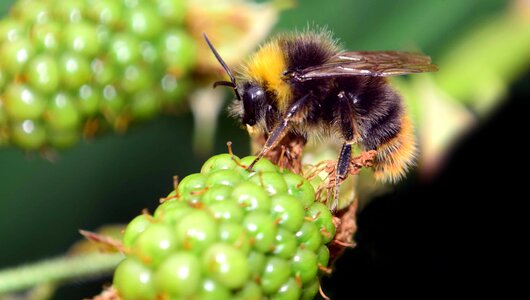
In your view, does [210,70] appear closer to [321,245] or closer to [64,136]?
[64,136]

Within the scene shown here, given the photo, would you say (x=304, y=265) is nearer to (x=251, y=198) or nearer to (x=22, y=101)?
(x=251, y=198)

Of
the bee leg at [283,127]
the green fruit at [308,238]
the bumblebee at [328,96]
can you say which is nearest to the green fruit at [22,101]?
the bumblebee at [328,96]

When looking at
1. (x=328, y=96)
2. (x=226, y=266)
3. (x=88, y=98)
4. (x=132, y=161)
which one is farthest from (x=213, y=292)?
(x=132, y=161)

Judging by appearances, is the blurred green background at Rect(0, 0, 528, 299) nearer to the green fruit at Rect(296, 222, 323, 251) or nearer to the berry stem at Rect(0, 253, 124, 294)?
the berry stem at Rect(0, 253, 124, 294)

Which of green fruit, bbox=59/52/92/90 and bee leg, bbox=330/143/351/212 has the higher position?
green fruit, bbox=59/52/92/90

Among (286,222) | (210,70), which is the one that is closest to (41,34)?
(210,70)

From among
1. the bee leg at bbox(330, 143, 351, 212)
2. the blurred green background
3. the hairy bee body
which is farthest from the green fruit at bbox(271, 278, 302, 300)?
the blurred green background

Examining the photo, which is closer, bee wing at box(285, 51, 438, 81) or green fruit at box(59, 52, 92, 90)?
bee wing at box(285, 51, 438, 81)

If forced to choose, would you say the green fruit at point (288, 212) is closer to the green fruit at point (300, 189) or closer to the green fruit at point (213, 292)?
the green fruit at point (300, 189)
